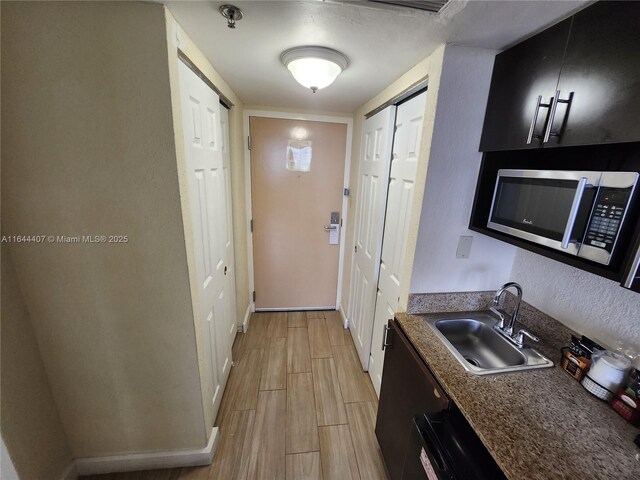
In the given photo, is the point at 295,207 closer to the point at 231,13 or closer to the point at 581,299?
the point at 231,13

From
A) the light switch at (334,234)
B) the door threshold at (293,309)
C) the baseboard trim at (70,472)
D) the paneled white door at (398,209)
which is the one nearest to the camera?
the baseboard trim at (70,472)

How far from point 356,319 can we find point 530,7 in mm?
2119

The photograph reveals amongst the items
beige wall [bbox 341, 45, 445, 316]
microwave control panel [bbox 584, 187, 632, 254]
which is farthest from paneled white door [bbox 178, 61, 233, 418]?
microwave control panel [bbox 584, 187, 632, 254]

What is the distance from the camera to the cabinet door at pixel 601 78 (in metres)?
0.69

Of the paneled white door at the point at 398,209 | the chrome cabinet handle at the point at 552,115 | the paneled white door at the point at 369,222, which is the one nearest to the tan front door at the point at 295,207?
the paneled white door at the point at 369,222

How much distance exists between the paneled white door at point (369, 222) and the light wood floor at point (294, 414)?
28cm

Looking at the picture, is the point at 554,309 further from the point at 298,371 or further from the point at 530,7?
the point at 298,371

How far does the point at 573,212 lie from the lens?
0.77 meters

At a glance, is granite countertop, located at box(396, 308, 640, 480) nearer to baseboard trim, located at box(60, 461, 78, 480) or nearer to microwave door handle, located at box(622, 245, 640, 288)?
microwave door handle, located at box(622, 245, 640, 288)

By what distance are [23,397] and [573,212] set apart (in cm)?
210

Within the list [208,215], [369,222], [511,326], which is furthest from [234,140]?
[511,326]

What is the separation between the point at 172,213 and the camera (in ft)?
3.51

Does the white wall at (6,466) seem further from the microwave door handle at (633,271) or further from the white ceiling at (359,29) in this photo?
the microwave door handle at (633,271)

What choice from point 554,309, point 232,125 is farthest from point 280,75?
point 554,309
